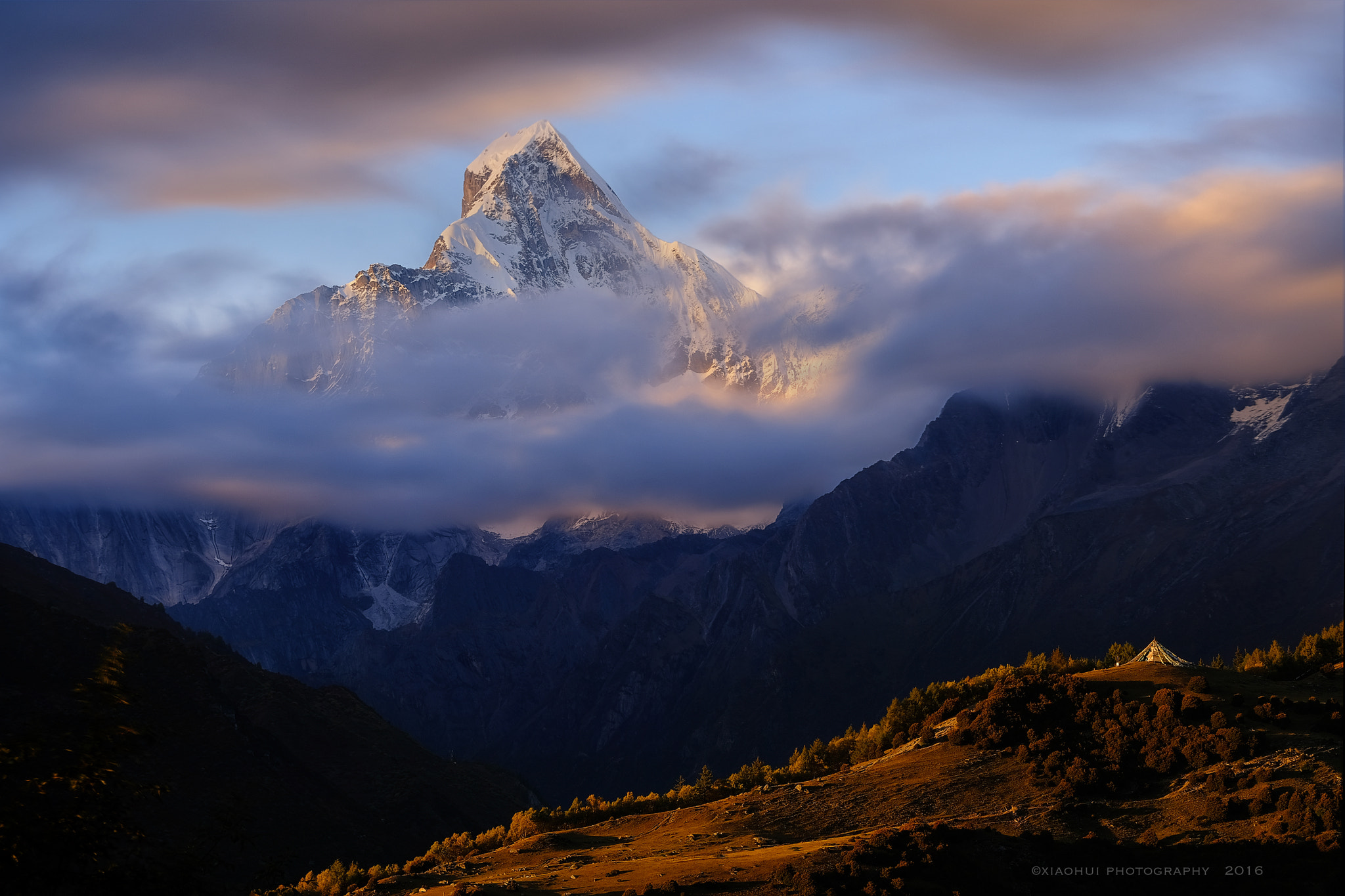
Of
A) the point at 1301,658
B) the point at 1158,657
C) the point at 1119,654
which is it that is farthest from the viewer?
the point at 1119,654

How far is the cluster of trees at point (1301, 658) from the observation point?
128625mm

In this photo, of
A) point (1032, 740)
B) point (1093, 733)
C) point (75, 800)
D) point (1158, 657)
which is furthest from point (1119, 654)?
point (75, 800)

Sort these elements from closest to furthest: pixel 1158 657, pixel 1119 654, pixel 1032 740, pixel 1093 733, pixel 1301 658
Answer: pixel 1093 733 < pixel 1032 740 < pixel 1158 657 < pixel 1301 658 < pixel 1119 654

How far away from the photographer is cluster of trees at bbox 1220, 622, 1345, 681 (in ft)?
422

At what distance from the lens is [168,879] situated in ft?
170

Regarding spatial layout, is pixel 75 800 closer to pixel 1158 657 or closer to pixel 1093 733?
pixel 1093 733

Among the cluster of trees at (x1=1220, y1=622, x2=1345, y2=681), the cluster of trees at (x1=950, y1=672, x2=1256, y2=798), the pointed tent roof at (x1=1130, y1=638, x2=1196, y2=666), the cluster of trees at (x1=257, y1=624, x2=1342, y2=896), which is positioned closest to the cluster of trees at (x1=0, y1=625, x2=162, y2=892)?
the cluster of trees at (x1=257, y1=624, x2=1342, y2=896)

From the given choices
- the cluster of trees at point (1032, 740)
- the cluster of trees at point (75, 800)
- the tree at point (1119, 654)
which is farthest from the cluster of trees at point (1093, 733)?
the cluster of trees at point (75, 800)

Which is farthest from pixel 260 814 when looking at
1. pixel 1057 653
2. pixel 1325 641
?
pixel 1325 641

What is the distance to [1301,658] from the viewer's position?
443 feet

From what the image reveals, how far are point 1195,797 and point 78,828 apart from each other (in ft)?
225

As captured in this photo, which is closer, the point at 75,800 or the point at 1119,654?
the point at 75,800

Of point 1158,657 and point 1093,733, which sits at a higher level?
point 1158,657

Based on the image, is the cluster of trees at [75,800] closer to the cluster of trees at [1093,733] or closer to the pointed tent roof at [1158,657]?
the cluster of trees at [1093,733]
